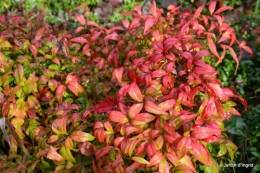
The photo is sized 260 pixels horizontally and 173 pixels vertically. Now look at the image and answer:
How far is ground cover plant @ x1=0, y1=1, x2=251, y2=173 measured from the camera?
4.67 feet

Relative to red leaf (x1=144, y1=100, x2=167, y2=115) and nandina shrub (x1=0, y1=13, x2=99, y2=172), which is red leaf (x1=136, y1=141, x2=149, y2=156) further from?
nandina shrub (x1=0, y1=13, x2=99, y2=172)

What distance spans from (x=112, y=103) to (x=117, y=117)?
12cm

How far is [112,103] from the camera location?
1530 millimetres

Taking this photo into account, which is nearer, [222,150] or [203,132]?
[203,132]

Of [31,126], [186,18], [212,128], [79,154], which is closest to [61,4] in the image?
[186,18]

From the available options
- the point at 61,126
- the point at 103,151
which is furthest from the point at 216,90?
the point at 61,126

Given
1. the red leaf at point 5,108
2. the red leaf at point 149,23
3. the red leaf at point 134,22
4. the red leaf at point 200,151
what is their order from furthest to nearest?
the red leaf at point 134,22, the red leaf at point 149,23, the red leaf at point 5,108, the red leaf at point 200,151

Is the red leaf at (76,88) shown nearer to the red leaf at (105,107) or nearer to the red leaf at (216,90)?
the red leaf at (105,107)

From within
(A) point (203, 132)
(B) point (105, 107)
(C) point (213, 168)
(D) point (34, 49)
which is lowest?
(C) point (213, 168)

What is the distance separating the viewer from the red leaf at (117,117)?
1.42 metres

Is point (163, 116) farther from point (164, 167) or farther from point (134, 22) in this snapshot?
point (134, 22)

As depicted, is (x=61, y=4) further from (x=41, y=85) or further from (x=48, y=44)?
(x=41, y=85)

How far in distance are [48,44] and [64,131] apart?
739mm

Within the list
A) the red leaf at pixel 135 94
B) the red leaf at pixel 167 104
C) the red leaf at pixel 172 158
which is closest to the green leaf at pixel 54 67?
the red leaf at pixel 135 94
